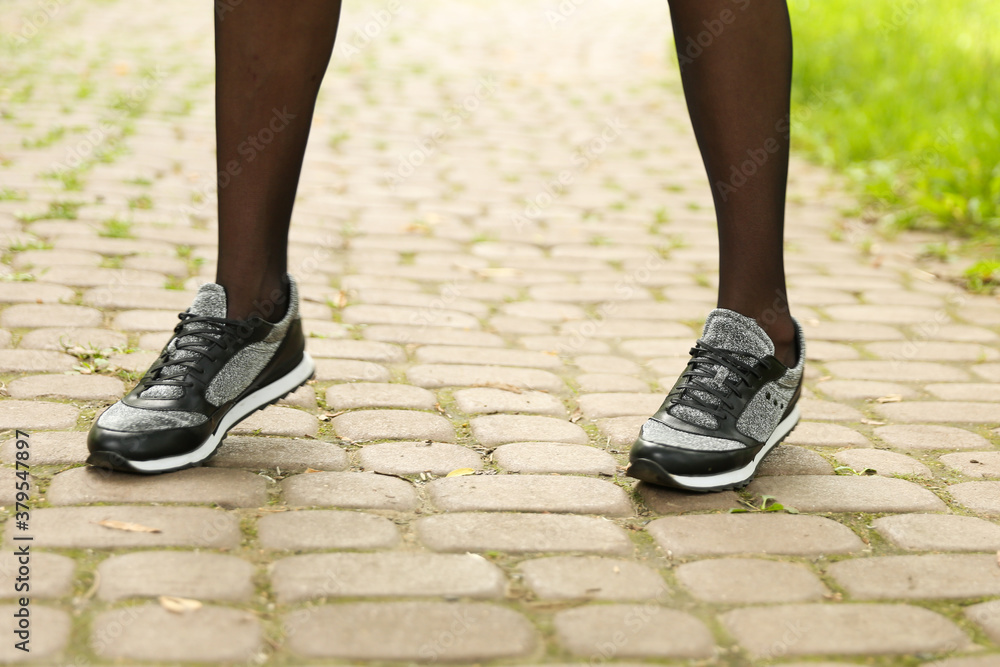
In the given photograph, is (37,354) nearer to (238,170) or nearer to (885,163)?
(238,170)

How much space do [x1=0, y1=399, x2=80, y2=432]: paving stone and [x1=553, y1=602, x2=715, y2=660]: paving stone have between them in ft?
3.72

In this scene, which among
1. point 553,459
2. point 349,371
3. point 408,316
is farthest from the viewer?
point 408,316

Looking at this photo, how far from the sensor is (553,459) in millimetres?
2039

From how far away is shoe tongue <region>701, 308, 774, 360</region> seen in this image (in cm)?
198

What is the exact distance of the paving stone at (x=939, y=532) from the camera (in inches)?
68.4

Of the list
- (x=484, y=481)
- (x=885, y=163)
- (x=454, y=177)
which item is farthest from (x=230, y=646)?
(x=885, y=163)

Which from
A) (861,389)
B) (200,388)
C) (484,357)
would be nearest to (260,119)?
(200,388)

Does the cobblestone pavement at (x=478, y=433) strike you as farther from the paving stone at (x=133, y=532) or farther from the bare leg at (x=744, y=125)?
the bare leg at (x=744, y=125)

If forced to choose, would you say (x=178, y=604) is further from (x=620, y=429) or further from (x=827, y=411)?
(x=827, y=411)

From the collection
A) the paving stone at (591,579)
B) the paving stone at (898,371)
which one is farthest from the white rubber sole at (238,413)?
the paving stone at (898,371)

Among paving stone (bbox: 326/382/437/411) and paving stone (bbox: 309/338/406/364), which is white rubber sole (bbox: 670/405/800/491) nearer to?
paving stone (bbox: 326/382/437/411)

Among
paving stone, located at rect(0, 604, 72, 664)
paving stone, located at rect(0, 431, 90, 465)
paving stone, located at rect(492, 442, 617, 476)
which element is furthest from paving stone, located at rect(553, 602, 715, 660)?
paving stone, located at rect(0, 431, 90, 465)

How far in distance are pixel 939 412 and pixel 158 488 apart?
5.66ft

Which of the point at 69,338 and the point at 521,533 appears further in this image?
the point at 69,338
